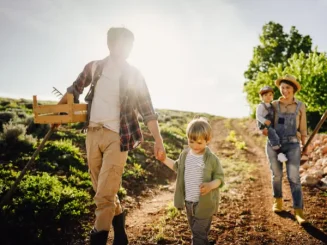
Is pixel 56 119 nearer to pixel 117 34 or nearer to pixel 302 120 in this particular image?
pixel 117 34

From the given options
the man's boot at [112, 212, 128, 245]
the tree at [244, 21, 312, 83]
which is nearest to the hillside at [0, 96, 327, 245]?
the man's boot at [112, 212, 128, 245]

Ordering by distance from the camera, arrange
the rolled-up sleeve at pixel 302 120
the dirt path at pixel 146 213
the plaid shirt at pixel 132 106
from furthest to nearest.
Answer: the rolled-up sleeve at pixel 302 120 < the dirt path at pixel 146 213 < the plaid shirt at pixel 132 106

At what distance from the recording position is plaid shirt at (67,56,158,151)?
3318 mm

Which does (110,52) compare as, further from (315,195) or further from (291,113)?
(315,195)

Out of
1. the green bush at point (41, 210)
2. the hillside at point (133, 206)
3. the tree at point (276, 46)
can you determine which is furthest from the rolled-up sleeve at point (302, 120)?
the tree at point (276, 46)

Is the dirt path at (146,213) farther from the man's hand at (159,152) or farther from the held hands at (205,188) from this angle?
the held hands at (205,188)

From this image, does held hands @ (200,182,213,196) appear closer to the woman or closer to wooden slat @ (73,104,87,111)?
wooden slat @ (73,104,87,111)

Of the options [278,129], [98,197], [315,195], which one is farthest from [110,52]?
[315,195]

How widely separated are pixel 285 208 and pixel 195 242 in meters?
3.32

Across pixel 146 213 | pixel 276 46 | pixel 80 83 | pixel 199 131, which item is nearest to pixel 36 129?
pixel 146 213

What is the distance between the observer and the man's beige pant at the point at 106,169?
10.5ft

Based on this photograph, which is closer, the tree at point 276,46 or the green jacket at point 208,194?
the green jacket at point 208,194

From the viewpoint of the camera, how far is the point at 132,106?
3426 millimetres

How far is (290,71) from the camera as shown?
25453 mm
